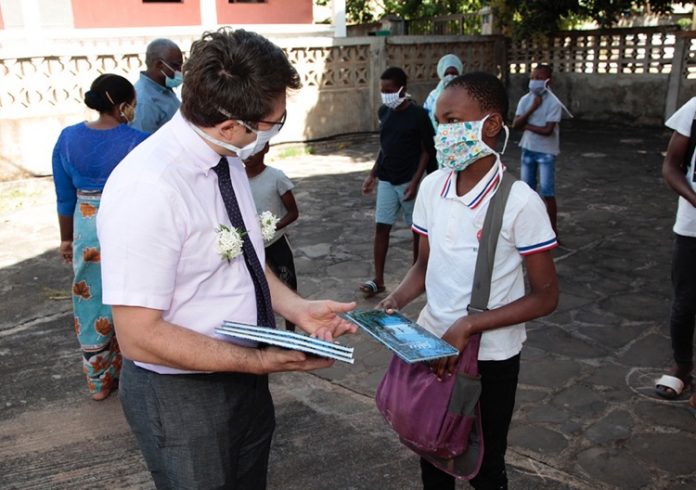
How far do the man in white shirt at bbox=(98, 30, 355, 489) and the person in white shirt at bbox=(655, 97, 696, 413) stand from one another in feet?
7.53

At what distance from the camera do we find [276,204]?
4340 millimetres

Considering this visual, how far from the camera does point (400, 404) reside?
7.56 feet

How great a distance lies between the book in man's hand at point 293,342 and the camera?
169 centimetres

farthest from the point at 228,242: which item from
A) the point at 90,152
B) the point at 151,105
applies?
the point at 151,105

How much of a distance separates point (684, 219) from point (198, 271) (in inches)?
109

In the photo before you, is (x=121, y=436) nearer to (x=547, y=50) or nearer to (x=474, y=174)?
(x=474, y=174)

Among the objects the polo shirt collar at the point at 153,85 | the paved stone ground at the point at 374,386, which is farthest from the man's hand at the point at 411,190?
the polo shirt collar at the point at 153,85

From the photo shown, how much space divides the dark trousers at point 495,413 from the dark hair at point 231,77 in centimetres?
125

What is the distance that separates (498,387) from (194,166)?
137 cm

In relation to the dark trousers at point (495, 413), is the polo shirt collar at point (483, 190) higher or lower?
higher

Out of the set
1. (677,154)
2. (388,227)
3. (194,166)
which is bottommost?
(388,227)

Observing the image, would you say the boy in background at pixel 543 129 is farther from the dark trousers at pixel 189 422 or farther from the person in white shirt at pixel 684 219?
the dark trousers at pixel 189 422

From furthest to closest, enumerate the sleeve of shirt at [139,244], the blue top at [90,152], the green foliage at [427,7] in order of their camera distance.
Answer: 1. the green foliage at [427,7]
2. the blue top at [90,152]
3. the sleeve of shirt at [139,244]

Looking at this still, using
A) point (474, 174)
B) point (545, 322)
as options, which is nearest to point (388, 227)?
point (545, 322)
